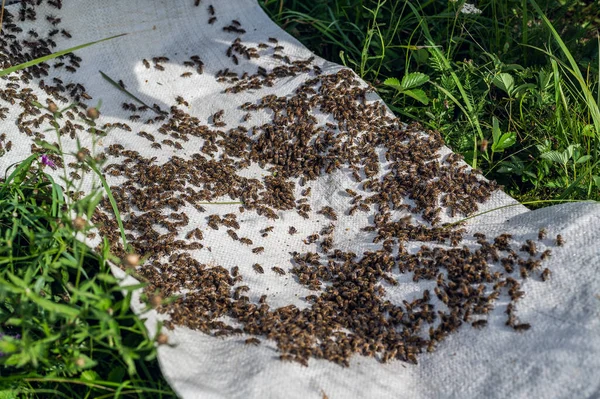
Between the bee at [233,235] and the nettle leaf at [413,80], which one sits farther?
the nettle leaf at [413,80]

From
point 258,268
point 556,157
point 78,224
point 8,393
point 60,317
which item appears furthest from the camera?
point 556,157

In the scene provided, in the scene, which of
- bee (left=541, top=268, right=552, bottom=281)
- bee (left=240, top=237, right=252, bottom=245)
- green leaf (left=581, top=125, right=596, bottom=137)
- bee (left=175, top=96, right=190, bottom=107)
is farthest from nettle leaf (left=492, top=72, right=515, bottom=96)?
bee (left=175, top=96, right=190, bottom=107)

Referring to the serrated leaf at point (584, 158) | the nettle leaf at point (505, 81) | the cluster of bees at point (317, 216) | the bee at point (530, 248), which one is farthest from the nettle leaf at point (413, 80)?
the bee at point (530, 248)

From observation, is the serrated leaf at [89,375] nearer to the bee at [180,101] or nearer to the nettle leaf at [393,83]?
the bee at [180,101]

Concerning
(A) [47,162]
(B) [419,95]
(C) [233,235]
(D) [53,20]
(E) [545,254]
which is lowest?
(C) [233,235]

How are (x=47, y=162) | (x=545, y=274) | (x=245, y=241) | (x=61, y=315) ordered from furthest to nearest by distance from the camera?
(x=245, y=241)
(x=47, y=162)
(x=545, y=274)
(x=61, y=315)

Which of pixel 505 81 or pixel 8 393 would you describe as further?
pixel 505 81

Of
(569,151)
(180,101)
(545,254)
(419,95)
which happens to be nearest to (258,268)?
(545,254)

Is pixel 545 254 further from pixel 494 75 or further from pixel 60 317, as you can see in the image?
pixel 60 317
